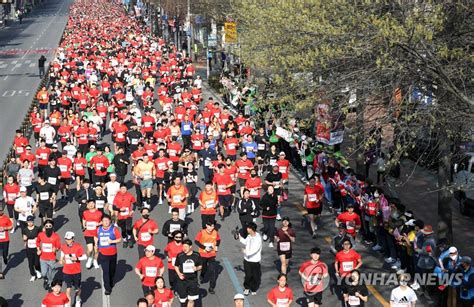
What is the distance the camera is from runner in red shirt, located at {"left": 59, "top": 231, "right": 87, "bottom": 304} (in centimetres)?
1562

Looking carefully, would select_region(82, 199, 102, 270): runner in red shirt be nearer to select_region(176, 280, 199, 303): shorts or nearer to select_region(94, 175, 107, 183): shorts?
select_region(176, 280, 199, 303): shorts

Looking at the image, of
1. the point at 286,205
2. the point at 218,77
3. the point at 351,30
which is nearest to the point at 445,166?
the point at 351,30

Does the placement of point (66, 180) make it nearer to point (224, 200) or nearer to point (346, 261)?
point (224, 200)

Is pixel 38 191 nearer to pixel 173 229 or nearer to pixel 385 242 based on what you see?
pixel 173 229

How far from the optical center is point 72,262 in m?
15.7

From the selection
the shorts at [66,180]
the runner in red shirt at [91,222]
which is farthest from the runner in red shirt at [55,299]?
the shorts at [66,180]

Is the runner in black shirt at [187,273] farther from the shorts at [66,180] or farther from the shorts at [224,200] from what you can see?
the shorts at [66,180]

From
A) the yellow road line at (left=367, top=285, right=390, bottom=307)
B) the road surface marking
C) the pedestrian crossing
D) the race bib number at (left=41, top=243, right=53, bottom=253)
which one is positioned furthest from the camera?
the pedestrian crossing

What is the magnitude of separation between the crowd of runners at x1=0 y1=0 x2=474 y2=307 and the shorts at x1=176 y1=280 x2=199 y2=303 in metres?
0.02

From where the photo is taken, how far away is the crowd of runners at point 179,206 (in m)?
15.1

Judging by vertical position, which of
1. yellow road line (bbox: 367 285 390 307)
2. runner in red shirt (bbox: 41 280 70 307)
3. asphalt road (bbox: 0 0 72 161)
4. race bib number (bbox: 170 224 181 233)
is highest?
runner in red shirt (bbox: 41 280 70 307)

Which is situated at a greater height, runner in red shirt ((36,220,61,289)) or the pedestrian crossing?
runner in red shirt ((36,220,61,289))

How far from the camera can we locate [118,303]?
16.0 meters

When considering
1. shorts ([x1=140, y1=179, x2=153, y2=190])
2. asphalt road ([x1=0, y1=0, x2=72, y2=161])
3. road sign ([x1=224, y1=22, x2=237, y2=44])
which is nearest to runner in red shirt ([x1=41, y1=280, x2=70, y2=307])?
shorts ([x1=140, y1=179, x2=153, y2=190])
